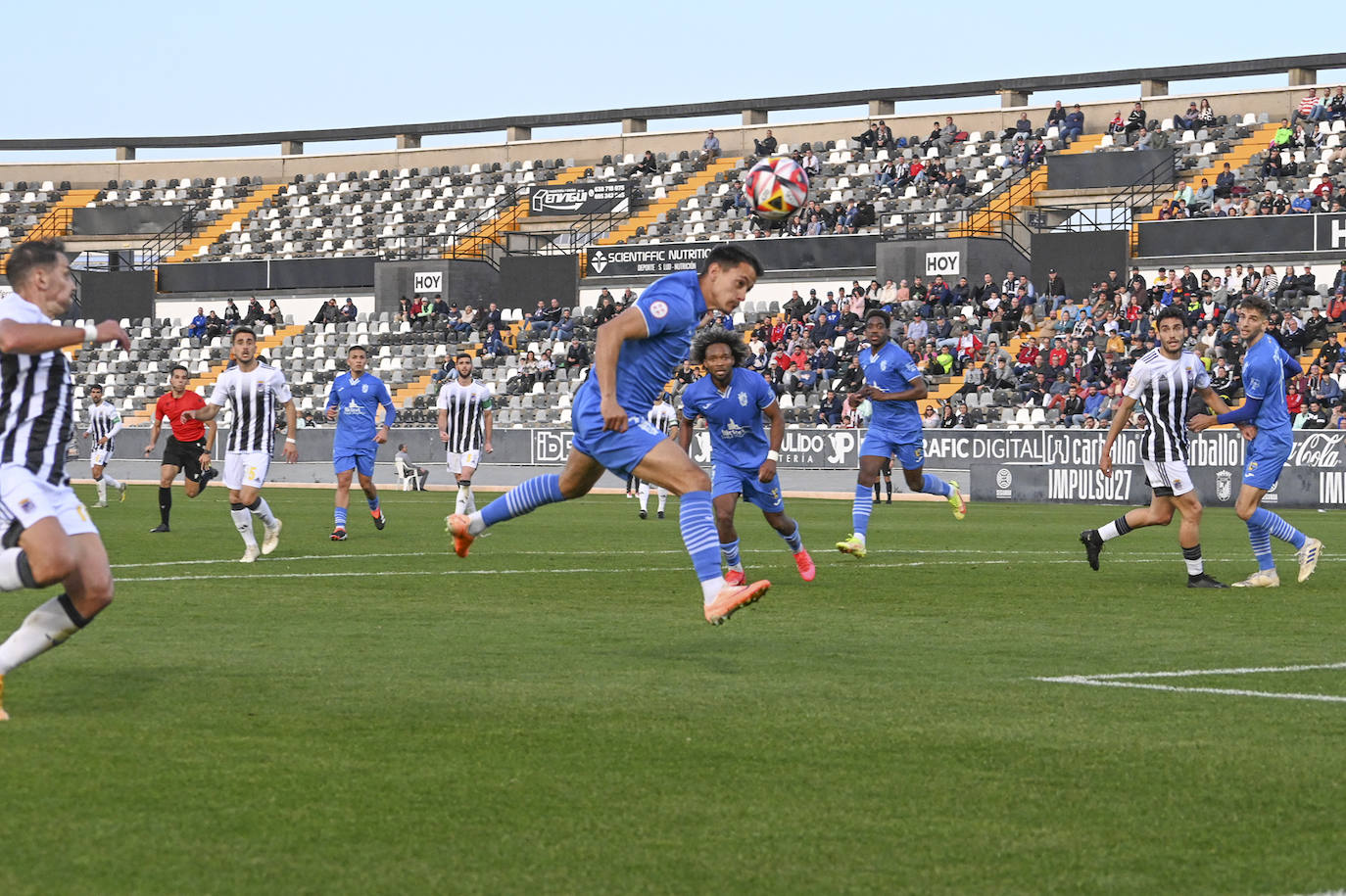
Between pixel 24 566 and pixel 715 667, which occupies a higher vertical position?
pixel 24 566

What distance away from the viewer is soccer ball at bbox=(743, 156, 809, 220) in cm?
1681

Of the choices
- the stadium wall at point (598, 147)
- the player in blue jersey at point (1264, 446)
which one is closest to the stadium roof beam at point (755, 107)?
the stadium wall at point (598, 147)

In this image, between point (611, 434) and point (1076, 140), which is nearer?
point (611, 434)

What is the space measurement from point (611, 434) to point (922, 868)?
4963mm

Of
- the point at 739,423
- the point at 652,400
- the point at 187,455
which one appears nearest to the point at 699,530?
the point at 652,400

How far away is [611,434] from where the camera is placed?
31.8 feet

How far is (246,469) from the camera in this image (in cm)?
1759

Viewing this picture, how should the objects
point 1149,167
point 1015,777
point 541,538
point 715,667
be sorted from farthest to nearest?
point 1149,167, point 541,538, point 715,667, point 1015,777

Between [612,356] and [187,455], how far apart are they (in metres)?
16.9

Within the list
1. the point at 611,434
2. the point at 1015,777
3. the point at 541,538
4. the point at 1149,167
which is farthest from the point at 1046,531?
the point at 1149,167

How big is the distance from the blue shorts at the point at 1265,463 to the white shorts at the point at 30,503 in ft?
34.6

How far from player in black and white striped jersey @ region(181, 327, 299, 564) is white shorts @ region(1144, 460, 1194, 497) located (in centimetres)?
807

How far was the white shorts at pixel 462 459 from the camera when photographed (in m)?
25.4

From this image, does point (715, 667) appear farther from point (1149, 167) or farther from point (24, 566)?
point (1149, 167)
